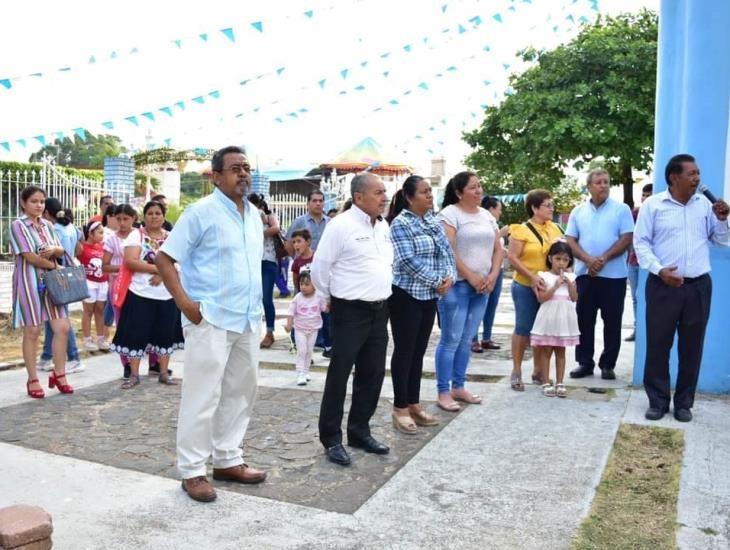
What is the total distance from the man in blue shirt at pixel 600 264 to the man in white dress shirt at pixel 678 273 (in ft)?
3.76

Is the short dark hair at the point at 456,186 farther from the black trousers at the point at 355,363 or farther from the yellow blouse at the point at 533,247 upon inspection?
the black trousers at the point at 355,363

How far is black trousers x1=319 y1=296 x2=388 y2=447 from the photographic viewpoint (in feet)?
14.2

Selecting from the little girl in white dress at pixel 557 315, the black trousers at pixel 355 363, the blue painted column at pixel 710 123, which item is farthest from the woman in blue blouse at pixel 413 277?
the blue painted column at pixel 710 123

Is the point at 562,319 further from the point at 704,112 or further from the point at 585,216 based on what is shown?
the point at 704,112

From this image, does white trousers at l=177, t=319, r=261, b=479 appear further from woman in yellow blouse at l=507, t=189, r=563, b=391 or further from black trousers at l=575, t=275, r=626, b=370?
black trousers at l=575, t=275, r=626, b=370

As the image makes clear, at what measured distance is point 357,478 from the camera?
4.08 metres

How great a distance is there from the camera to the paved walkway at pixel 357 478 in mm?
3338

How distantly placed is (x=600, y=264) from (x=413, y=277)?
236cm

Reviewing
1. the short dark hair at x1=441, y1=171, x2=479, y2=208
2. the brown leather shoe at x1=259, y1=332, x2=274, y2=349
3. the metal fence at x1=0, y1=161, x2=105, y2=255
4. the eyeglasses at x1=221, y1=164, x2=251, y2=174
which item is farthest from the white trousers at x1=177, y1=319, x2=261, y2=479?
the metal fence at x1=0, y1=161, x2=105, y2=255

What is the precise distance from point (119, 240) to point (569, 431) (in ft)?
16.1

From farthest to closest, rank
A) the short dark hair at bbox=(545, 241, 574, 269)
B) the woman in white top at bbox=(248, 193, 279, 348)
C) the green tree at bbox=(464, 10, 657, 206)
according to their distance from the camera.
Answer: the green tree at bbox=(464, 10, 657, 206), the woman in white top at bbox=(248, 193, 279, 348), the short dark hair at bbox=(545, 241, 574, 269)

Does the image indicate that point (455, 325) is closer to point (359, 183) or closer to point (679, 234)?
point (359, 183)

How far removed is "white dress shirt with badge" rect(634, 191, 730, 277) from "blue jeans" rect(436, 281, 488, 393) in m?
1.25

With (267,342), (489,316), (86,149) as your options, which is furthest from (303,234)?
(86,149)
